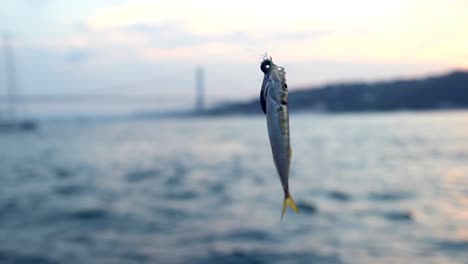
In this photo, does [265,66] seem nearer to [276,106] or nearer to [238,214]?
[276,106]

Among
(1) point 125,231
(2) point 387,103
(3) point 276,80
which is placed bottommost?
(2) point 387,103

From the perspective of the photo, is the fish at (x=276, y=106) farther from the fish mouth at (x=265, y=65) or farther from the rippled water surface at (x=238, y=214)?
the rippled water surface at (x=238, y=214)

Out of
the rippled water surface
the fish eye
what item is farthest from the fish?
the rippled water surface

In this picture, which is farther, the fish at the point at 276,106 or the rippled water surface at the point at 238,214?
the rippled water surface at the point at 238,214

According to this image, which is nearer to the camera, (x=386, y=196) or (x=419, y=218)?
(x=419, y=218)

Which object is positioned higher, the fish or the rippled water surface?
the fish

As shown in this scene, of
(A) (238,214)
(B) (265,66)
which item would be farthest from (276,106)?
(A) (238,214)

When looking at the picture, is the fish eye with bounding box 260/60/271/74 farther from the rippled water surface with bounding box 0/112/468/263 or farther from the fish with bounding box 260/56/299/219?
the rippled water surface with bounding box 0/112/468/263

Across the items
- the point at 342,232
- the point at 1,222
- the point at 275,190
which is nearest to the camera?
the point at 342,232

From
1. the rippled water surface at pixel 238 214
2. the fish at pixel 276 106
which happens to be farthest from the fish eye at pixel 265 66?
the rippled water surface at pixel 238 214

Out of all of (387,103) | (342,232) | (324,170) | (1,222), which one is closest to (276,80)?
(342,232)

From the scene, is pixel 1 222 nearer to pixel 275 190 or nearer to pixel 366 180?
pixel 275 190
